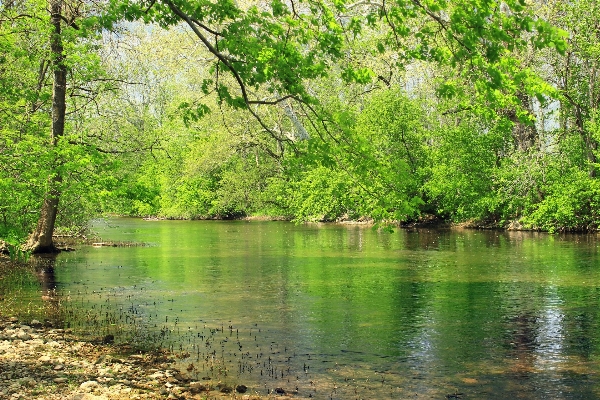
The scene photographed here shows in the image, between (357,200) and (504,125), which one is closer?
(504,125)

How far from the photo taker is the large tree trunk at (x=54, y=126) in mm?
21345

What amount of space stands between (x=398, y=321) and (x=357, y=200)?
4685 mm

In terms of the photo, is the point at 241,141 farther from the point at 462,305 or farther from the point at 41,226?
the point at 462,305

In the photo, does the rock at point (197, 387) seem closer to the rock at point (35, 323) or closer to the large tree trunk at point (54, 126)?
the rock at point (35, 323)

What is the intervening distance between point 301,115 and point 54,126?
961 cm

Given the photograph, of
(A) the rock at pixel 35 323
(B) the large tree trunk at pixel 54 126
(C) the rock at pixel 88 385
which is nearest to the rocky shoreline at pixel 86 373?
(C) the rock at pixel 88 385

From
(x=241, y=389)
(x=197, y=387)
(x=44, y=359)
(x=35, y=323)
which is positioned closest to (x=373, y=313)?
(x=241, y=389)

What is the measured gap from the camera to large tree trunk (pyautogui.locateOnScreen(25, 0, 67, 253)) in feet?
70.0

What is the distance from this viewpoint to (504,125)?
9.70 m

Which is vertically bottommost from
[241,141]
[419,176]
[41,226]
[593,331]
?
[593,331]

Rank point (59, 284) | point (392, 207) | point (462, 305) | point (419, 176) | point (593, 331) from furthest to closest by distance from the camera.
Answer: point (419, 176) < point (59, 284) < point (462, 305) < point (593, 331) < point (392, 207)

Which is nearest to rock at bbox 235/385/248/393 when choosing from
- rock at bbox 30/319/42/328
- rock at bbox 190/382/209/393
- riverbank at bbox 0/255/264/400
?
riverbank at bbox 0/255/264/400

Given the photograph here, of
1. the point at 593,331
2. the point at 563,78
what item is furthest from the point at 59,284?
the point at 563,78

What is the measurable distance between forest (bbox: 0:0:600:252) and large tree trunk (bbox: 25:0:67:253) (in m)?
0.09
